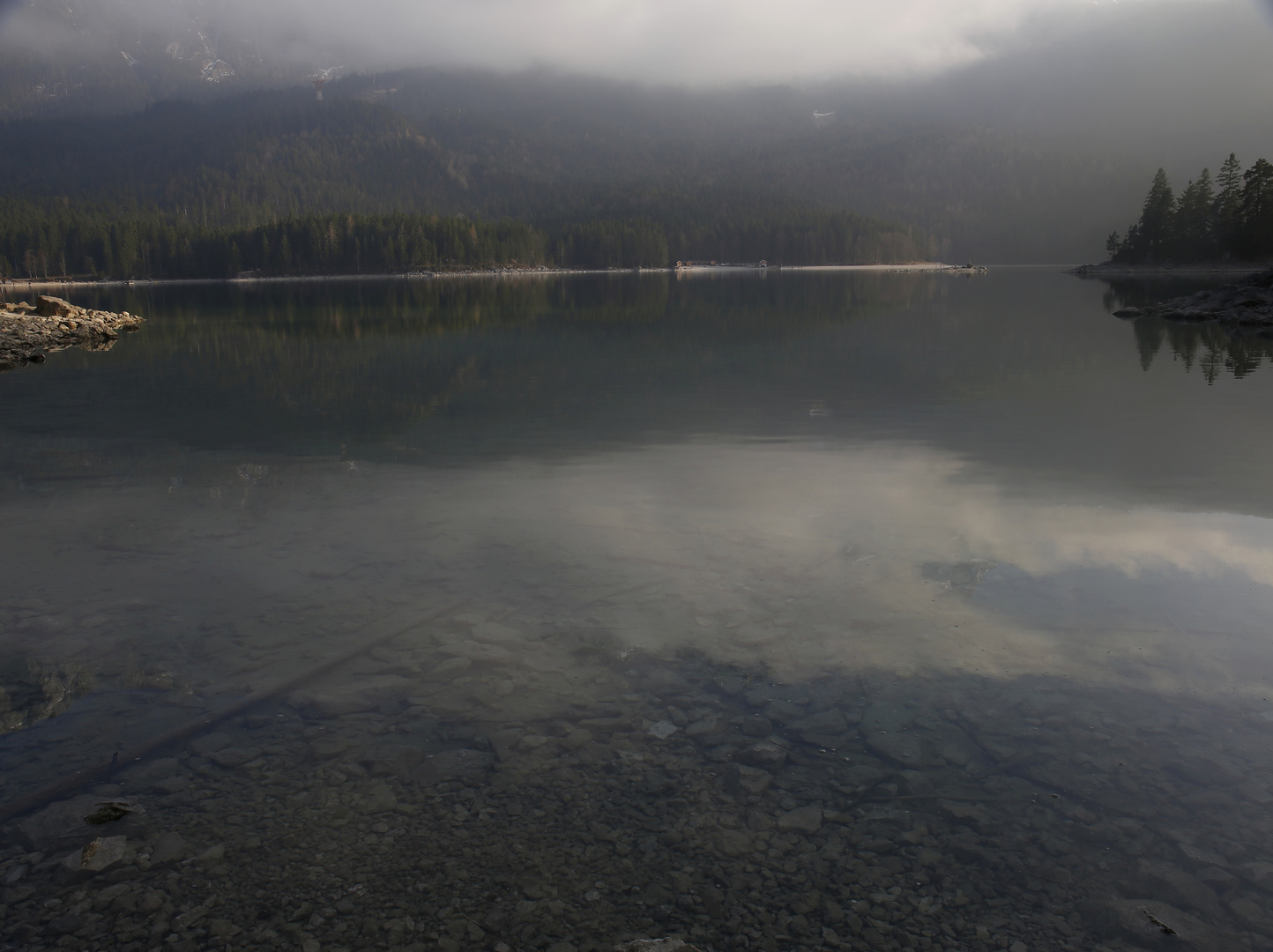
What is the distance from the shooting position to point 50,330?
39438mm

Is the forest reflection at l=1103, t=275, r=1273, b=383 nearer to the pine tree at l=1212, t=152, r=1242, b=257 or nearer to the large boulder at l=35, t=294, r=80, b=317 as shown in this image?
the large boulder at l=35, t=294, r=80, b=317

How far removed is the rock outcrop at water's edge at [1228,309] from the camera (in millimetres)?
40938

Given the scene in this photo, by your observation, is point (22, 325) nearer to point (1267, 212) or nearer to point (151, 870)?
point (151, 870)

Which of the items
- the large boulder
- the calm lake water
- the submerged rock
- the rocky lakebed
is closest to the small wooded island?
the calm lake water

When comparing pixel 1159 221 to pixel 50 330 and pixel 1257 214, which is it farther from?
pixel 50 330

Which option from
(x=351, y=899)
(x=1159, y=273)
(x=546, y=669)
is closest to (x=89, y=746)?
(x=351, y=899)

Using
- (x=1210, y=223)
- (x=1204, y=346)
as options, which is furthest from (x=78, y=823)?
(x=1210, y=223)

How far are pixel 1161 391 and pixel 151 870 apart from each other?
74.3 feet

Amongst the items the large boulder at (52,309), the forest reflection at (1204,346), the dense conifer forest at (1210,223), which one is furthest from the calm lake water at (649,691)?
the dense conifer forest at (1210,223)

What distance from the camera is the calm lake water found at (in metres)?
4.33

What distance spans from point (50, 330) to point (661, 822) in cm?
4534

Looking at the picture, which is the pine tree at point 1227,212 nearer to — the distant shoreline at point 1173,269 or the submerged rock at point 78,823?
the distant shoreline at point 1173,269

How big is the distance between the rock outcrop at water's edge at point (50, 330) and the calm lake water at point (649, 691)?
897 inches

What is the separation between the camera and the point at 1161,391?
67.1ft
